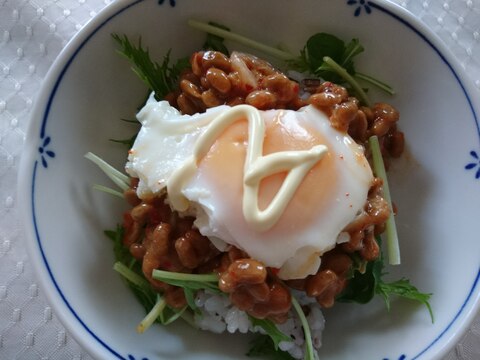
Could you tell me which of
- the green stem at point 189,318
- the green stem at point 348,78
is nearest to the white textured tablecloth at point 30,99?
the green stem at point 189,318

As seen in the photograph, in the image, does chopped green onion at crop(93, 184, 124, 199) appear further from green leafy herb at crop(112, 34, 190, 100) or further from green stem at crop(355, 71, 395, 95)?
green stem at crop(355, 71, 395, 95)

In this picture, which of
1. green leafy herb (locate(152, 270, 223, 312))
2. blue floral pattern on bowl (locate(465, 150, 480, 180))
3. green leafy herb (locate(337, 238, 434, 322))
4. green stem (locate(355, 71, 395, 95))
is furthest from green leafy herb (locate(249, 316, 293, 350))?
green stem (locate(355, 71, 395, 95))

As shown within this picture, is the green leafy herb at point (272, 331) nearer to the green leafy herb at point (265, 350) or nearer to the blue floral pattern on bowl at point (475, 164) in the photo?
the green leafy herb at point (265, 350)

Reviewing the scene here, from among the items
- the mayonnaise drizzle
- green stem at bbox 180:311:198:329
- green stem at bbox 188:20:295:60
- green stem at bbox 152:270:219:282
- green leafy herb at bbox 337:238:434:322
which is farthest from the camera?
green stem at bbox 188:20:295:60

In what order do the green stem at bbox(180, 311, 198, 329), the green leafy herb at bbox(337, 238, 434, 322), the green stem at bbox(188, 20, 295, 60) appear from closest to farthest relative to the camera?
the green leafy herb at bbox(337, 238, 434, 322)
the green stem at bbox(180, 311, 198, 329)
the green stem at bbox(188, 20, 295, 60)

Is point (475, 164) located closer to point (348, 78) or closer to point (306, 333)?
point (348, 78)

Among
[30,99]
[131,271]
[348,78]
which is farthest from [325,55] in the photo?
[30,99]
